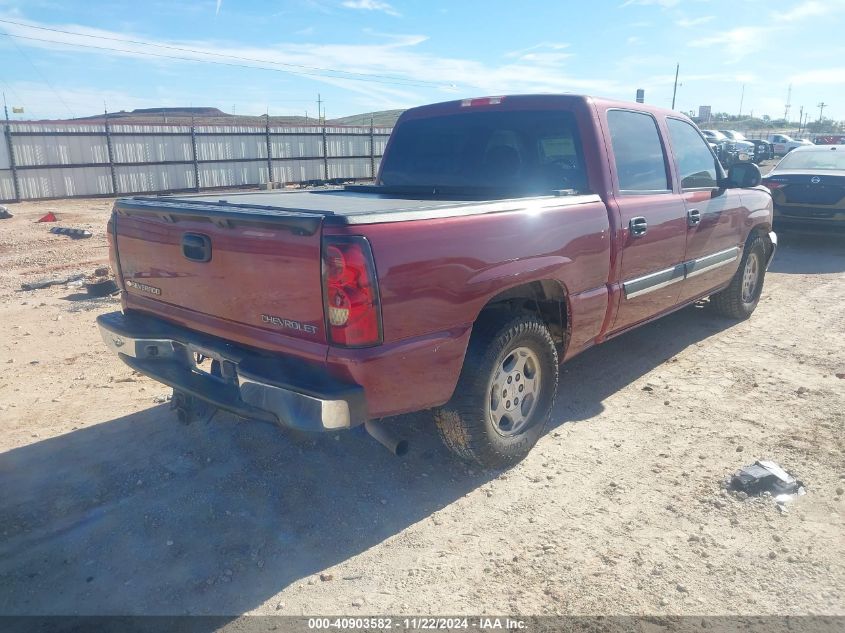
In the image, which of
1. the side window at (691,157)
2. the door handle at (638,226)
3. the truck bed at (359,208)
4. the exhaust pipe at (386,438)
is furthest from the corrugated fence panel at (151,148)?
the exhaust pipe at (386,438)

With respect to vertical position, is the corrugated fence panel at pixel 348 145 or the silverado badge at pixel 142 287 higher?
the corrugated fence panel at pixel 348 145

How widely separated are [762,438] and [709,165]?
2.63m

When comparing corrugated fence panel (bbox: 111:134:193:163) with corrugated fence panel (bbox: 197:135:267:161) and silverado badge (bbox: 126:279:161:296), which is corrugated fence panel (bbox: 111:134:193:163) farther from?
silverado badge (bbox: 126:279:161:296)

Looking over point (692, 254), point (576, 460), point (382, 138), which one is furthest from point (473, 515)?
point (382, 138)

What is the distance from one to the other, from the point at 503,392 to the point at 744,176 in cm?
353

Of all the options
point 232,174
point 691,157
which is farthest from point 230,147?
point 691,157

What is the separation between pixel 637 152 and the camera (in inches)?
A: 178

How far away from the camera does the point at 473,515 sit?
322cm

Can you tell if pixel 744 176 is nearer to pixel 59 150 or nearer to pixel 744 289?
pixel 744 289

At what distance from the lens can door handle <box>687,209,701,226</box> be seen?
16.3ft

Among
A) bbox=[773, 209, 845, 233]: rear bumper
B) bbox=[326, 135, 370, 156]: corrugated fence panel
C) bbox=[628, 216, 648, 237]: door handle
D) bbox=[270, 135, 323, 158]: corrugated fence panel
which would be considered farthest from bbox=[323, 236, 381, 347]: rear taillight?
bbox=[326, 135, 370, 156]: corrugated fence panel

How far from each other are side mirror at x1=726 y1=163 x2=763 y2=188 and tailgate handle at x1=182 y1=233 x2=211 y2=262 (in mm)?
4518

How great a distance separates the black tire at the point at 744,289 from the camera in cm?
629

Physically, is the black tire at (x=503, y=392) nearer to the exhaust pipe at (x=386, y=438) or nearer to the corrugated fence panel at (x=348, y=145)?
the exhaust pipe at (x=386, y=438)
